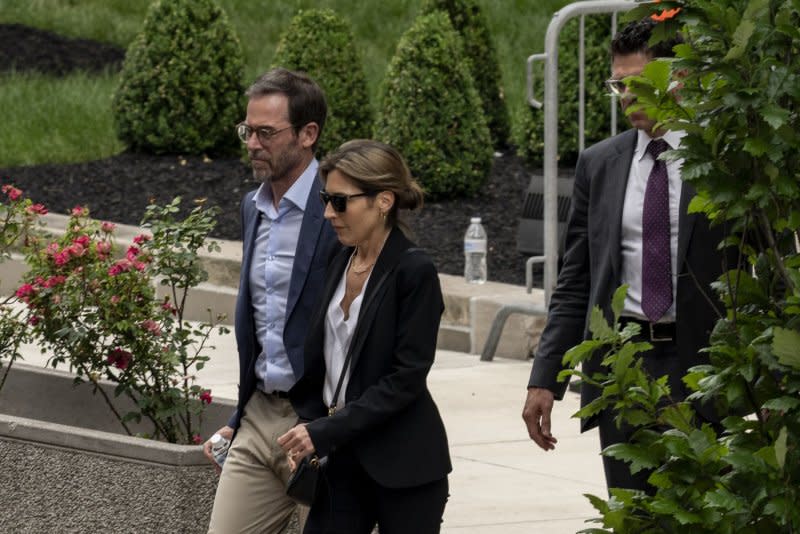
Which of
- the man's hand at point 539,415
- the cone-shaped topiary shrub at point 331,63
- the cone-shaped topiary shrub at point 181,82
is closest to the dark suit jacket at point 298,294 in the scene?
the man's hand at point 539,415

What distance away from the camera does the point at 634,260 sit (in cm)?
476

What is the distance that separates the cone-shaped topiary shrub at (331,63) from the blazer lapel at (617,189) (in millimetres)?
10169

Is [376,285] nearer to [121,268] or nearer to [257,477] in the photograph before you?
[257,477]

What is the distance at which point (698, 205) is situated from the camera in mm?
2996

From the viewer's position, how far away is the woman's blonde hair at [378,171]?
14.9 ft

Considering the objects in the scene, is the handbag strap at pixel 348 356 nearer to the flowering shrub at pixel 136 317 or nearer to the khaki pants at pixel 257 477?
the khaki pants at pixel 257 477

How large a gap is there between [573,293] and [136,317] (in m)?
2.03

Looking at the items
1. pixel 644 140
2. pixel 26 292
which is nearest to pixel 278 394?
pixel 644 140

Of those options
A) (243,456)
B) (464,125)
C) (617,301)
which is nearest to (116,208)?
(464,125)

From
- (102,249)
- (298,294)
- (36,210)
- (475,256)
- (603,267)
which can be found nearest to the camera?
(603,267)

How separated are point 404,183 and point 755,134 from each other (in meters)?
1.92

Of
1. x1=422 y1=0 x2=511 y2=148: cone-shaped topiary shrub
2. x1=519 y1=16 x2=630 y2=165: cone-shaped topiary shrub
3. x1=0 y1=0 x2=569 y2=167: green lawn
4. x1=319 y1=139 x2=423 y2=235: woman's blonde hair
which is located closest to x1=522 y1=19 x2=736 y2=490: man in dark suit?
x1=319 y1=139 x2=423 y2=235: woman's blonde hair

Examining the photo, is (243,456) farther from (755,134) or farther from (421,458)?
(755,134)

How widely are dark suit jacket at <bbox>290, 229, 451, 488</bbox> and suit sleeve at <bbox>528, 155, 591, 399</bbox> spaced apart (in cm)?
54
